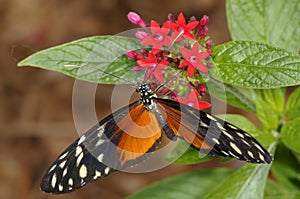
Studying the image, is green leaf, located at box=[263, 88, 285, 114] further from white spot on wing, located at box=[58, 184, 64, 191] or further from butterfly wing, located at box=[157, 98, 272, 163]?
white spot on wing, located at box=[58, 184, 64, 191]

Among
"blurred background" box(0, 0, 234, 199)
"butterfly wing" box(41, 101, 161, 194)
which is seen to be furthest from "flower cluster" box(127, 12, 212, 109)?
"blurred background" box(0, 0, 234, 199)

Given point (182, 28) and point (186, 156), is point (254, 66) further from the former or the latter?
point (186, 156)

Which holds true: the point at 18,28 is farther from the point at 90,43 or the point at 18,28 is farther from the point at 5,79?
the point at 90,43

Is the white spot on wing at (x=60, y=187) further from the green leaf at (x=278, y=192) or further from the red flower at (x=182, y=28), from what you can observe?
the green leaf at (x=278, y=192)

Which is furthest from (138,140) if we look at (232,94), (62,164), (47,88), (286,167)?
(47,88)

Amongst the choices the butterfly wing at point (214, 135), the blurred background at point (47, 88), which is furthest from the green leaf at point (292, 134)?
the blurred background at point (47, 88)

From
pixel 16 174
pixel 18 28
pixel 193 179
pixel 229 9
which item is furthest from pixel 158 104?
pixel 18 28
